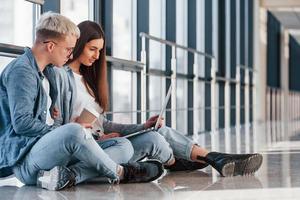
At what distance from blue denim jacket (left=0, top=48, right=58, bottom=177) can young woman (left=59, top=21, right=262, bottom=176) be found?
19 cm

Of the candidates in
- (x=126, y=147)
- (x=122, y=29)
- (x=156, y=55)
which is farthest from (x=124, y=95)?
(x=126, y=147)

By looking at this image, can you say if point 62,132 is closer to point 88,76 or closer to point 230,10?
point 88,76

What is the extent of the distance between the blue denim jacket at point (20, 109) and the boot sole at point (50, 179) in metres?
0.08

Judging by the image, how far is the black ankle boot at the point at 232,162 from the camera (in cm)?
234

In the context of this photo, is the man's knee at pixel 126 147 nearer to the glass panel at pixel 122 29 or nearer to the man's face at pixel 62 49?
the man's face at pixel 62 49

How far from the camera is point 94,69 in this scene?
2170 mm

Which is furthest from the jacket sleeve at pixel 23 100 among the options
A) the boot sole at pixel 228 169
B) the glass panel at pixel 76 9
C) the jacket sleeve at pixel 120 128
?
the glass panel at pixel 76 9

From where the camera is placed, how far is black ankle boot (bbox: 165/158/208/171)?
248cm

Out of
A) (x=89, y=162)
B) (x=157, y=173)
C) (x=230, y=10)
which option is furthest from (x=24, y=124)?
(x=230, y=10)

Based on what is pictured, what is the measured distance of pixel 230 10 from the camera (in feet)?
24.8

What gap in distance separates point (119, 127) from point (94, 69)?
0.25 metres

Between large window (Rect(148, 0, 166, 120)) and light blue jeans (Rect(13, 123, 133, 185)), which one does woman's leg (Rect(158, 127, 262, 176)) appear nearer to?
light blue jeans (Rect(13, 123, 133, 185))

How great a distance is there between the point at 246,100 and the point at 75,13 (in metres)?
4.96

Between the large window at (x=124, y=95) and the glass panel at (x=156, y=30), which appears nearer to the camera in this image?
the large window at (x=124, y=95)
